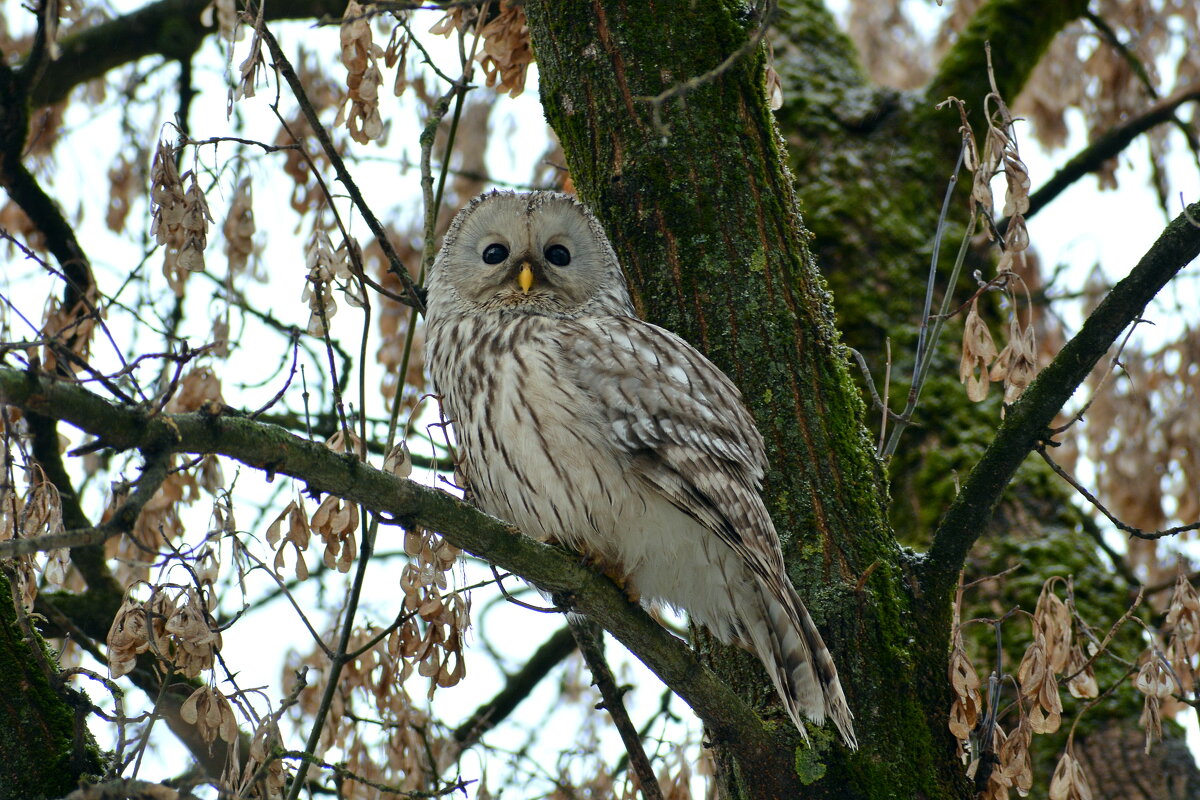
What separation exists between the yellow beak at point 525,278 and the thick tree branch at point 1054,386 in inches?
54.4

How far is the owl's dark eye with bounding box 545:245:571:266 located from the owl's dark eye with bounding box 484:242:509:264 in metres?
0.14

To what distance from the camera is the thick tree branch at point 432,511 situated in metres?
1.73

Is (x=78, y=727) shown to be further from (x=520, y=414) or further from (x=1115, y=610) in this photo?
(x=1115, y=610)

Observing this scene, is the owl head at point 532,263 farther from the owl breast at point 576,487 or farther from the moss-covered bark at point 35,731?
the moss-covered bark at point 35,731

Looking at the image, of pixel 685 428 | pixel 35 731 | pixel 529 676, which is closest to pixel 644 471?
pixel 685 428

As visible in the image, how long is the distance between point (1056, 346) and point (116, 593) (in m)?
4.46

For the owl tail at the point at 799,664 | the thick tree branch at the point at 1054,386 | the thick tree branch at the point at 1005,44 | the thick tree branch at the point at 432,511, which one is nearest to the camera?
the thick tree branch at the point at 432,511

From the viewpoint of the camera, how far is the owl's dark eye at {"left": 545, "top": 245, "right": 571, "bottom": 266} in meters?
3.57

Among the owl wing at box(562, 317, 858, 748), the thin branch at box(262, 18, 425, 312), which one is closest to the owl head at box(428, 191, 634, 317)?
the owl wing at box(562, 317, 858, 748)

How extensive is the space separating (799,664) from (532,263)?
1.47 metres

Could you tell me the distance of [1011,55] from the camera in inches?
203

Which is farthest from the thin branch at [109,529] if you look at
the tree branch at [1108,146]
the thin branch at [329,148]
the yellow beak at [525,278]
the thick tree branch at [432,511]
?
the tree branch at [1108,146]

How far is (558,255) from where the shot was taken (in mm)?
3572

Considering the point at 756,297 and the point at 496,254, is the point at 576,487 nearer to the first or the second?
the point at 756,297
